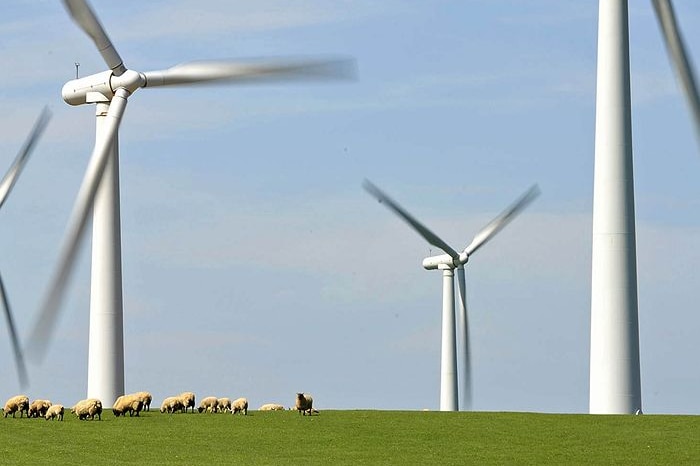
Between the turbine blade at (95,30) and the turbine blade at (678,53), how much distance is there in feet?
54.5

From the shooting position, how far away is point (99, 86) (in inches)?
2226

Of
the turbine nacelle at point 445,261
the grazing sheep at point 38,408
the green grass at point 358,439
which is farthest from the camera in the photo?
the turbine nacelle at point 445,261

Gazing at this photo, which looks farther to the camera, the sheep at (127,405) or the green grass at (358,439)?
the sheep at (127,405)

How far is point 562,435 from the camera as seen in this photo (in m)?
39.5

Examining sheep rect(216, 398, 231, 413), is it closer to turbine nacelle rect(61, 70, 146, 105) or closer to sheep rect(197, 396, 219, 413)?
sheep rect(197, 396, 219, 413)

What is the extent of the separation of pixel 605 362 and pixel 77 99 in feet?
78.0

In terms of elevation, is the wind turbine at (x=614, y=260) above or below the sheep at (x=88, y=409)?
above

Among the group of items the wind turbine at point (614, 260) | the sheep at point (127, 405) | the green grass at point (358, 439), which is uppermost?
the wind turbine at point (614, 260)

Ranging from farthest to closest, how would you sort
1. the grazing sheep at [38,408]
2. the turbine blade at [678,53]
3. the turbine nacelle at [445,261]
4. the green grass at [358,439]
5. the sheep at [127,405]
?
the turbine nacelle at [445,261]
the grazing sheep at [38,408]
the sheep at [127,405]
the turbine blade at [678,53]
the green grass at [358,439]

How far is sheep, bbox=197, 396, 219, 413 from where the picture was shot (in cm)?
4938

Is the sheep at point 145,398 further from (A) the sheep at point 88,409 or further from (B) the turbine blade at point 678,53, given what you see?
(B) the turbine blade at point 678,53

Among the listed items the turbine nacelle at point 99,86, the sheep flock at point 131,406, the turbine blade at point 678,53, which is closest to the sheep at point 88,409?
the sheep flock at point 131,406

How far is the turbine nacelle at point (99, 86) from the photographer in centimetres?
5500

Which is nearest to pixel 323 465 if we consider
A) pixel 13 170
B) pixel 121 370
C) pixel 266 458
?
pixel 266 458
